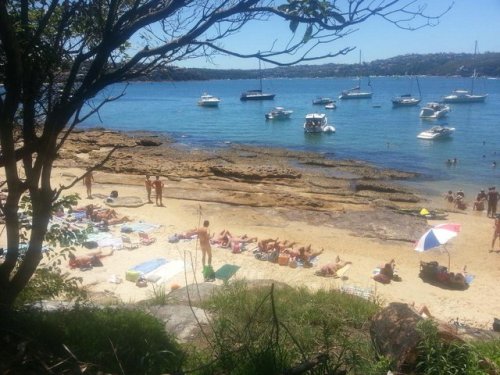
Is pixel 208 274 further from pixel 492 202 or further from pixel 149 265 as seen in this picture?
pixel 492 202

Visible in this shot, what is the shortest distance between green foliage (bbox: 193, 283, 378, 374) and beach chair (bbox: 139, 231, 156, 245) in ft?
20.2

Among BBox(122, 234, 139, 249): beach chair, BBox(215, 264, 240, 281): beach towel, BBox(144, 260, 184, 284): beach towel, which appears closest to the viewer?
BBox(144, 260, 184, 284): beach towel

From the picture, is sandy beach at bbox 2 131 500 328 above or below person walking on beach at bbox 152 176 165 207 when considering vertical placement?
below

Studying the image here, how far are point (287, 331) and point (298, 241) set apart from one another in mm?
11531

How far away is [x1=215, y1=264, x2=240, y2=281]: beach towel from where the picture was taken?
33.9ft

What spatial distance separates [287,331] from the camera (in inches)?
124

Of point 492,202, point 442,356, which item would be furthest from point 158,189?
point 442,356

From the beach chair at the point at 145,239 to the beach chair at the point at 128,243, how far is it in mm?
194

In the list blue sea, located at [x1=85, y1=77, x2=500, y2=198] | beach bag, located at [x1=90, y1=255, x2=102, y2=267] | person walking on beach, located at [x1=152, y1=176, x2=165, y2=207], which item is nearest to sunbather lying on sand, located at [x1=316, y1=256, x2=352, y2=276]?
beach bag, located at [x1=90, y1=255, x2=102, y2=267]

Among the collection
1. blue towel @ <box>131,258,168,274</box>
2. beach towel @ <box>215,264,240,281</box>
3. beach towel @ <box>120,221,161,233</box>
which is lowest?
beach towel @ <box>215,264,240,281</box>

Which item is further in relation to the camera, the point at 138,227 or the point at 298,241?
the point at 298,241

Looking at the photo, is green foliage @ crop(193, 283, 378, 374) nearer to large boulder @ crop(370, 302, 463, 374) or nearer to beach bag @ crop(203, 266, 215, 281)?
large boulder @ crop(370, 302, 463, 374)

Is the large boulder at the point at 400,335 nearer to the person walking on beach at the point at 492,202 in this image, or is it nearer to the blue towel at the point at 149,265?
the blue towel at the point at 149,265

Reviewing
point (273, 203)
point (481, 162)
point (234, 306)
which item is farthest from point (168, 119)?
point (234, 306)
